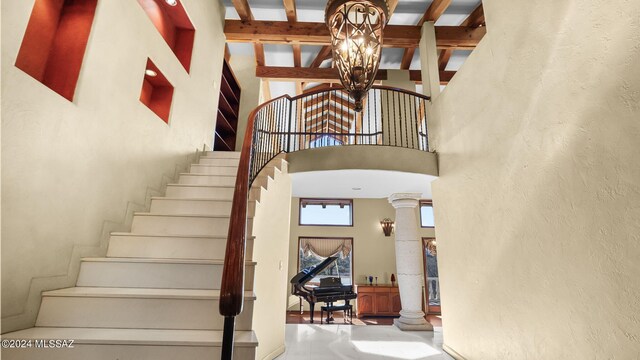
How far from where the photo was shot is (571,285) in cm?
189

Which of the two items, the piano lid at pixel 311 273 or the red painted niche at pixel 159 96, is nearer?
the red painted niche at pixel 159 96

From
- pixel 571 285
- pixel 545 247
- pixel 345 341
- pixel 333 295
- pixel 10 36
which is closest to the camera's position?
pixel 10 36

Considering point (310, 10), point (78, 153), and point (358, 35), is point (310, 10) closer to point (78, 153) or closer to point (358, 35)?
point (358, 35)

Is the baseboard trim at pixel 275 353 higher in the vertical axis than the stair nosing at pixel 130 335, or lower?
lower

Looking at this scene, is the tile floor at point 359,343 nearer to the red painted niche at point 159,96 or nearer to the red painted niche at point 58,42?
the red painted niche at point 159,96

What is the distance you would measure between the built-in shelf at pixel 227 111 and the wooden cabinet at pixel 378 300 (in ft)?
17.3

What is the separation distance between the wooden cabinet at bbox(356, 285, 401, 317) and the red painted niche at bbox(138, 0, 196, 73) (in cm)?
697

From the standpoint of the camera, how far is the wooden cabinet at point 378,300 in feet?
26.0

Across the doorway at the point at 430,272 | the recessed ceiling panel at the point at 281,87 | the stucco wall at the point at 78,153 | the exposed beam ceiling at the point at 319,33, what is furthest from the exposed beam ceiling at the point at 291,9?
the doorway at the point at 430,272

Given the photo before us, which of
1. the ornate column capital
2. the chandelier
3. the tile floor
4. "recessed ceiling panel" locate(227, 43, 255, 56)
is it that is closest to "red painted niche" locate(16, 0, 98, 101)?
the chandelier

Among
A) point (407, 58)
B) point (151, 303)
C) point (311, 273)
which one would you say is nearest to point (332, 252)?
point (311, 273)

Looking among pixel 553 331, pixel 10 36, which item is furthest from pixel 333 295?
pixel 10 36

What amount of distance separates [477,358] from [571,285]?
5.32ft

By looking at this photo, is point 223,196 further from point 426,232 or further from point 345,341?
point 426,232
